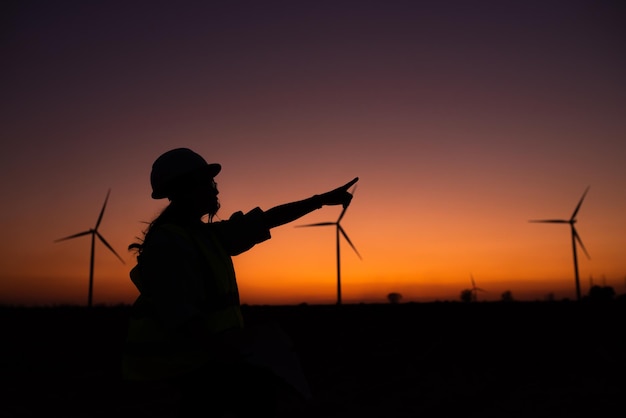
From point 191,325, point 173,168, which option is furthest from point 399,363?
point 191,325

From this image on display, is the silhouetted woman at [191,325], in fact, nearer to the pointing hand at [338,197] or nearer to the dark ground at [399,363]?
the pointing hand at [338,197]

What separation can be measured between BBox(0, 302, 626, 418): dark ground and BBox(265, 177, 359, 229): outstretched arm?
346 inches

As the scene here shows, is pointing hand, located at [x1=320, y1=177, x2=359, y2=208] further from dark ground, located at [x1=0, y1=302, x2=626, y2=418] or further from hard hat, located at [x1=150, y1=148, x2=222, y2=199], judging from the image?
dark ground, located at [x1=0, y1=302, x2=626, y2=418]

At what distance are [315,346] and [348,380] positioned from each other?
530 centimetres

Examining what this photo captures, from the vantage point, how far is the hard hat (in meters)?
3.86

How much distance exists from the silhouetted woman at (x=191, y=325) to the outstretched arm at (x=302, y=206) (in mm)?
649

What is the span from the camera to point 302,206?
177 inches

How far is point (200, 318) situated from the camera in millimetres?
3389

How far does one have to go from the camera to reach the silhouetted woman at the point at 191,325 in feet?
11.3

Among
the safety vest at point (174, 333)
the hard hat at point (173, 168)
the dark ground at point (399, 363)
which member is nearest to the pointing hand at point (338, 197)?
the hard hat at point (173, 168)

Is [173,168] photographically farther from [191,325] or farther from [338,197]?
[338,197]

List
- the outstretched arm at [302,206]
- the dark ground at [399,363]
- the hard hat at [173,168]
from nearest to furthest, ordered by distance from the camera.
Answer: the hard hat at [173,168] → the outstretched arm at [302,206] → the dark ground at [399,363]

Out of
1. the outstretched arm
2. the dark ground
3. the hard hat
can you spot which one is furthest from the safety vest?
the dark ground

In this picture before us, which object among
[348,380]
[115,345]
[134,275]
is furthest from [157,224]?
[115,345]
